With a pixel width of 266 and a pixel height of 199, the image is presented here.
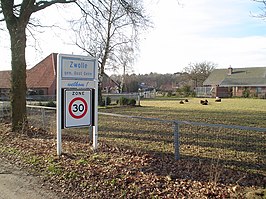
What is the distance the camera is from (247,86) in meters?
56.8

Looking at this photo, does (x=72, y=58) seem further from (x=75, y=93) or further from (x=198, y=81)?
(x=198, y=81)

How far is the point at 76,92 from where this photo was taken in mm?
6875

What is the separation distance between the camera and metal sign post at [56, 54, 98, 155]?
6594 mm

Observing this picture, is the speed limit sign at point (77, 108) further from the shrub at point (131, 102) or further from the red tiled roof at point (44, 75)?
the red tiled roof at point (44, 75)

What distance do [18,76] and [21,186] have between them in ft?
19.2

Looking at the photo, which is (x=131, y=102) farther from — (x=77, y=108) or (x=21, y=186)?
(x=21, y=186)

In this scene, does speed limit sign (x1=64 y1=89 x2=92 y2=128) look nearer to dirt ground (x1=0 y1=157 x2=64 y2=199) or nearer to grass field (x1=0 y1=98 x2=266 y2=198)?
grass field (x1=0 y1=98 x2=266 y2=198)

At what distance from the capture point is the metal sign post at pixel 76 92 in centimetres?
659

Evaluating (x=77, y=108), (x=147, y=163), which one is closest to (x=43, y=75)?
(x=77, y=108)

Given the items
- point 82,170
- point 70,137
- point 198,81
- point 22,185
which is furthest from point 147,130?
point 198,81

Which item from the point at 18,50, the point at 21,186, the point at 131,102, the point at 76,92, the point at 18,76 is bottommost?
the point at 21,186

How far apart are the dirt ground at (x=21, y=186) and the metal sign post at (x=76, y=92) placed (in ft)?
4.12

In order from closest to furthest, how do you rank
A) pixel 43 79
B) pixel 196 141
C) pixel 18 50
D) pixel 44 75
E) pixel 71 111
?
pixel 71 111 < pixel 196 141 < pixel 18 50 < pixel 43 79 < pixel 44 75

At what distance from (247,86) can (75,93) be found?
56.1m
